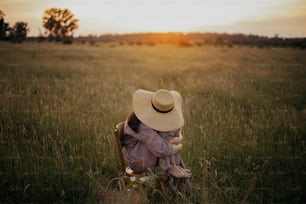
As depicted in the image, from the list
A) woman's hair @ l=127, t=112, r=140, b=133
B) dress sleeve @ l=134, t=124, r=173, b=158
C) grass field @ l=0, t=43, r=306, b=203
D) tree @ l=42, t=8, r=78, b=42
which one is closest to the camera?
dress sleeve @ l=134, t=124, r=173, b=158

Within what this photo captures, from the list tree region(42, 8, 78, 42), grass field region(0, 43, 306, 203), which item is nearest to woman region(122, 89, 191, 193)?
grass field region(0, 43, 306, 203)

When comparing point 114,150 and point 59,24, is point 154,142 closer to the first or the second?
point 114,150

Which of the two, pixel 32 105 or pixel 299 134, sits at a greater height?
pixel 32 105

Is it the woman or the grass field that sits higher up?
the woman

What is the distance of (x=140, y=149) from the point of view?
7.35ft

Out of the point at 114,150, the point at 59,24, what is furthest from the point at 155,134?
the point at 59,24

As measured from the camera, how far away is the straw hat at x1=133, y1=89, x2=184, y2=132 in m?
2.08

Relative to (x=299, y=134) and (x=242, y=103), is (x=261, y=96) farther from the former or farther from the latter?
(x=299, y=134)

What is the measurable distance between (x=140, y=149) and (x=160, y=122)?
0.34 metres

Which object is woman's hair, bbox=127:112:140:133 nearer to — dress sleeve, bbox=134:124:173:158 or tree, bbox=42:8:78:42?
dress sleeve, bbox=134:124:173:158

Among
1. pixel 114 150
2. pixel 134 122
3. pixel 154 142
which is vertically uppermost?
pixel 134 122

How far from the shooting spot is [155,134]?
6.84 feet

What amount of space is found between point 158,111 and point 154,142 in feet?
0.87

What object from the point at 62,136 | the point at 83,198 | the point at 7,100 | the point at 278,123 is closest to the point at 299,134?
the point at 278,123
